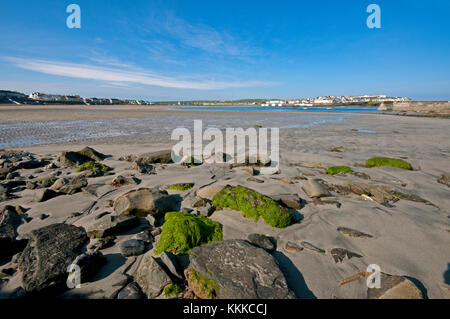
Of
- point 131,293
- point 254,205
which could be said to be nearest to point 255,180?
point 254,205

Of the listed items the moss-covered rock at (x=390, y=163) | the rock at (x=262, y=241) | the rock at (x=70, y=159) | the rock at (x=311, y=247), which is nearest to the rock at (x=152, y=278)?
the rock at (x=262, y=241)

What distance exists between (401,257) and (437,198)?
3.21 metres

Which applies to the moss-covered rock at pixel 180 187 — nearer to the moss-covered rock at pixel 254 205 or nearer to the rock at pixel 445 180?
the moss-covered rock at pixel 254 205

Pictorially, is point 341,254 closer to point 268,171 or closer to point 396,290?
point 396,290

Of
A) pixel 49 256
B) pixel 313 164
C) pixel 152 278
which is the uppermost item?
pixel 313 164

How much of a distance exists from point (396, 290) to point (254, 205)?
2311 mm

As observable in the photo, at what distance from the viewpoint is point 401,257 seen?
306 cm

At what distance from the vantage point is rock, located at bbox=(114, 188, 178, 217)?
399cm

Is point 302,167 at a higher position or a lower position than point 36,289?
higher

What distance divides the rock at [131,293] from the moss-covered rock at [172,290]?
0.30m

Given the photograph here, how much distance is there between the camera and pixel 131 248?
310cm
